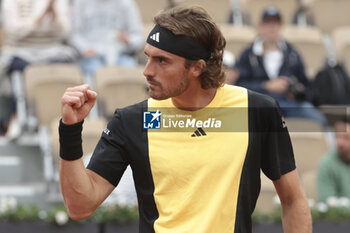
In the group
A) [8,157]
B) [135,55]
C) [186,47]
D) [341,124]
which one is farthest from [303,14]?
[186,47]

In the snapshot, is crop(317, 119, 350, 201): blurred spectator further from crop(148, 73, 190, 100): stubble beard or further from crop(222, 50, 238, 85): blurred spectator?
crop(148, 73, 190, 100): stubble beard

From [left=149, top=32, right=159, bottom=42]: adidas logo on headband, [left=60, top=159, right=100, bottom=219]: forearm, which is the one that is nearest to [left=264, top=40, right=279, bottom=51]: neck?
[left=149, top=32, right=159, bottom=42]: adidas logo on headband

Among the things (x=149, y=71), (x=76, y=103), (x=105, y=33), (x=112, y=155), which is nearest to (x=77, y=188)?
(x=112, y=155)

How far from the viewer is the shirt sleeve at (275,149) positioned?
2.97 metres

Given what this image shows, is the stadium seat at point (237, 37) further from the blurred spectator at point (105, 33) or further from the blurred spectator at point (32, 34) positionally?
the blurred spectator at point (32, 34)

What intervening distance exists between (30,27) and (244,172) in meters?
5.98

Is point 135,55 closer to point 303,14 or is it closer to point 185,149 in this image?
point 303,14

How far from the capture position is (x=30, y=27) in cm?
843

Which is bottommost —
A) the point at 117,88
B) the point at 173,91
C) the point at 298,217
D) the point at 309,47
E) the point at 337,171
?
the point at 337,171

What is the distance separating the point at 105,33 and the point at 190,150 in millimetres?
6137

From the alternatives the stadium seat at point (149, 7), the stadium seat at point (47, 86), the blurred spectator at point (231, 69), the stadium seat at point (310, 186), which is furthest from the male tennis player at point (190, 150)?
the stadium seat at point (149, 7)

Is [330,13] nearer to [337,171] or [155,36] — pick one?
[337,171]

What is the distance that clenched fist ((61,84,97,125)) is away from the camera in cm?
262

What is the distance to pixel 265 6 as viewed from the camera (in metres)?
10.6
